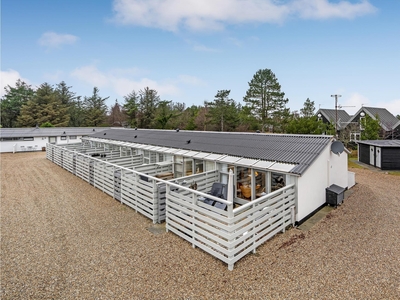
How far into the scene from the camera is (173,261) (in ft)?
18.3

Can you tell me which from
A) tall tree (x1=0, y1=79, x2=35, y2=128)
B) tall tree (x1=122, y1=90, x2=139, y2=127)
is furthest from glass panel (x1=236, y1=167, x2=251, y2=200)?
tall tree (x1=0, y1=79, x2=35, y2=128)

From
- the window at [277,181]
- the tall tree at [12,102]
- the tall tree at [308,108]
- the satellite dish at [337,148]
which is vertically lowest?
the window at [277,181]

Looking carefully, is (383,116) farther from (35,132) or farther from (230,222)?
(35,132)

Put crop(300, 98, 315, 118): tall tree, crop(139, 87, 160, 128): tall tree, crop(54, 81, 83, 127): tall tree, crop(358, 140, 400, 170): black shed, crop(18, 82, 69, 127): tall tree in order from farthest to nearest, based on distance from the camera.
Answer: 1. crop(54, 81, 83, 127): tall tree
2. crop(139, 87, 160, 128): tall tree
3. crop(18, 82, 69, 127): tall tree
4. crop(300, 98, 315, 118): tall tree
5. crop(358, 140, 400, 170): black shed

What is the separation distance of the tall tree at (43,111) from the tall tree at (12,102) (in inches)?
93.4

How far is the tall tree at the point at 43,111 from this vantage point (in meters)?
43.9

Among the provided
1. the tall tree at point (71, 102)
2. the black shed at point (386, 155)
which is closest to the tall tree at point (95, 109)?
the tall tree at point (71, 102)

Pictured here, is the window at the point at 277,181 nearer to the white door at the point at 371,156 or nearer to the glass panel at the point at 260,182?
the glass panel at the point at 260,182

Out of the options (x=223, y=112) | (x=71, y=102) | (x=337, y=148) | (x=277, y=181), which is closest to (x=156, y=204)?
(x=277, y=181)

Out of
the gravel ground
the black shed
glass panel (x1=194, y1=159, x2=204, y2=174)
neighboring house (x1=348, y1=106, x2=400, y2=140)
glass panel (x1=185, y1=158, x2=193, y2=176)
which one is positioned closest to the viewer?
the gravel ground

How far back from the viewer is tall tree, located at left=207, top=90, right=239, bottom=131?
38691 mm

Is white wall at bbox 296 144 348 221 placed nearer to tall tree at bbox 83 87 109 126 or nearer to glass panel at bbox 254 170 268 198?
glass panel at bbox 254 170 268 198

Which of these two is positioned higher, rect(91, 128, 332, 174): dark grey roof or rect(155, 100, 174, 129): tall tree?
rect(155, 100, 174, 129): tall tree

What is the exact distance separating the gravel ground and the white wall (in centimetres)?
69
